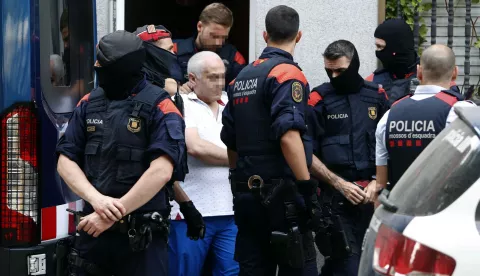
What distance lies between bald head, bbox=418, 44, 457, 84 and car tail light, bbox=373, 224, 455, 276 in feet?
6.73

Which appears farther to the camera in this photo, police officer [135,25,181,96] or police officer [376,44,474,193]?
police officer [135,25,181,96]

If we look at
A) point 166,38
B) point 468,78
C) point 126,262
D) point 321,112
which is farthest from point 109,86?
point 468,78

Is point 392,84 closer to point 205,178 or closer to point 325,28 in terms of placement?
point 325,28

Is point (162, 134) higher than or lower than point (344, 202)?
higher

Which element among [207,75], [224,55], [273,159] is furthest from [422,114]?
[224,55]

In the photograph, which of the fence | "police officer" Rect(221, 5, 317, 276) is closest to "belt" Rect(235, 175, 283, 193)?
"police officer" Rect(221, 5, 317, 276)

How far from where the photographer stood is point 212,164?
616cm

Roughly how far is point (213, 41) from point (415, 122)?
243 centimetres

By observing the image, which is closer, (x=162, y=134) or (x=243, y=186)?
(x=162, y=134)

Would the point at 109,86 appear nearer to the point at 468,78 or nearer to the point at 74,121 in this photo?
the point at 74,121

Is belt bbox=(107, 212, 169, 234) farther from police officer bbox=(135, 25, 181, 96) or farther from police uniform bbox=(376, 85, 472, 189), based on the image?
police uniform bbox=(376, 85, 472, 189)

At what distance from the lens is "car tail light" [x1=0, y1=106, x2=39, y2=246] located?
4.98 metres

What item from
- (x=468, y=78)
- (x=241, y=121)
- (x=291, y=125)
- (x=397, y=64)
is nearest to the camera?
(x=291, y=125)

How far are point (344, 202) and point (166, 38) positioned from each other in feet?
5.24
